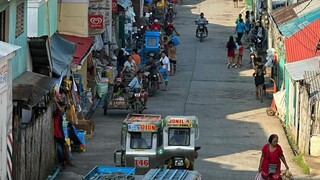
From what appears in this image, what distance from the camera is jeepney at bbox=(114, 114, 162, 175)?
78.8 feet

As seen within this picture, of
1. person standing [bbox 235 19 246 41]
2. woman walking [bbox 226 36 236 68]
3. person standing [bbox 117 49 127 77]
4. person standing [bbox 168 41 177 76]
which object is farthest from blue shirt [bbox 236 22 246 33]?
person standing [bbox 117 49 127 77]

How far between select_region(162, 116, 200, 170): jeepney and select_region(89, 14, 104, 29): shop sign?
11679mm

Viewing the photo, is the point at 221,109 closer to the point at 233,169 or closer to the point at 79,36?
the point at 79,36

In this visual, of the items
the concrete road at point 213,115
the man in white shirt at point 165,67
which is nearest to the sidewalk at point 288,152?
the concrete road at point 213,115

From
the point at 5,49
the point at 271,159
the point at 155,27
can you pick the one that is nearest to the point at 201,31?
the point at 155,27

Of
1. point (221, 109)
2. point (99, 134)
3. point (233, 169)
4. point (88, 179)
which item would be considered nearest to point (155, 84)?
point (221, 109)

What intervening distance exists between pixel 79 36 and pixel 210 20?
81.2ft

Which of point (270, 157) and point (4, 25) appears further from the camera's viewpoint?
point (4, 25)

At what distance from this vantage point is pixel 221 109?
1425 inches

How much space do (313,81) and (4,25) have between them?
29.0 feet

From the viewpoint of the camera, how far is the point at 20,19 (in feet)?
81.9

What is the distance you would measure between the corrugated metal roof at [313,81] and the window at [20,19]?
300 inches

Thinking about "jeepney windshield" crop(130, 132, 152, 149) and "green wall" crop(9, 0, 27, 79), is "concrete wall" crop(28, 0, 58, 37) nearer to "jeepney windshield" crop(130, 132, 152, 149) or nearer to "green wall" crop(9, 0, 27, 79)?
"green wall" crop(9, 0, 27, 79)

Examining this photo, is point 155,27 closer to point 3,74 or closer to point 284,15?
point 284,15
